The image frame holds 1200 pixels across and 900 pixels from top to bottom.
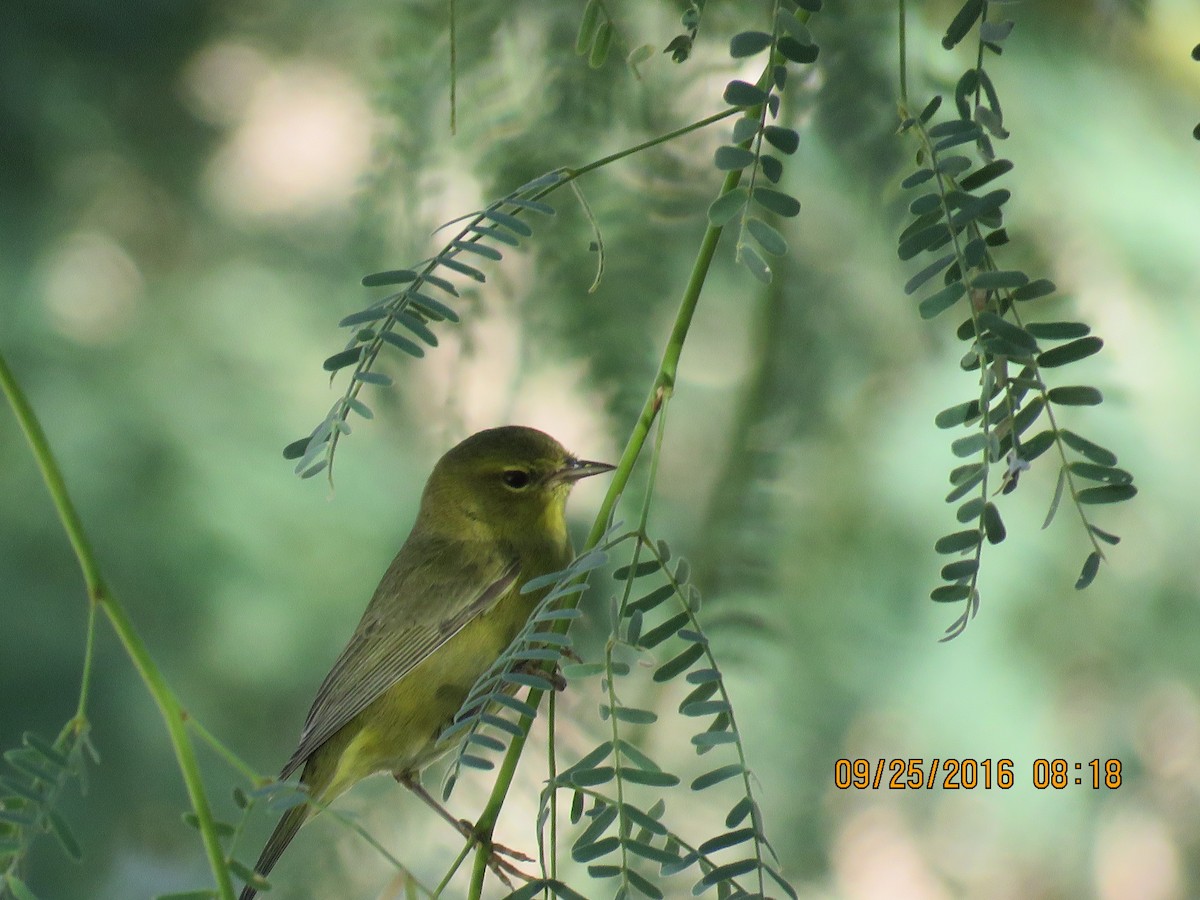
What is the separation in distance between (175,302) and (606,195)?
194 cm

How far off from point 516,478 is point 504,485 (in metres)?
0.03

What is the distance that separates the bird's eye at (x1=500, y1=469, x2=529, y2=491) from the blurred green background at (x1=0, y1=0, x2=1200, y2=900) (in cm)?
14

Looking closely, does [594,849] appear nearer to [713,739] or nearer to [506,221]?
[713,739]

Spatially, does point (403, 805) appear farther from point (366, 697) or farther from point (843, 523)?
point (843, 523)

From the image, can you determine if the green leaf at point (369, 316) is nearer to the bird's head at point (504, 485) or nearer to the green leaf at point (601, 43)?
the green leaf at point (601, 43)

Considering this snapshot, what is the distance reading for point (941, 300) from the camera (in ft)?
3.54

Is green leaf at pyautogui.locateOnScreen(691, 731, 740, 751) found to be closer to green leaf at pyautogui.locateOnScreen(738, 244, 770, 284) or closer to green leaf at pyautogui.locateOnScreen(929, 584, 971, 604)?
green leaf at pyautogui.locateOnScreen(929, 584, 971, 604)

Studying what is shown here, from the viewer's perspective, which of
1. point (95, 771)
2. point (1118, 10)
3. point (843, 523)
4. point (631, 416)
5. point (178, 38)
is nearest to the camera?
point (1118, 10)

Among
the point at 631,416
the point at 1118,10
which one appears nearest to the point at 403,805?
the point at 631,416

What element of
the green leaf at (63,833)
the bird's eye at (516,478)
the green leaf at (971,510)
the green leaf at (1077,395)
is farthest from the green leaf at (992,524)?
the bird's eye at (516,478)

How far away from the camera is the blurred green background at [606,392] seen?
1930 millimetres

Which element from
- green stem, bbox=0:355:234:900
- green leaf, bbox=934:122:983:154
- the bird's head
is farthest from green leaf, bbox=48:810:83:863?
the bird's head

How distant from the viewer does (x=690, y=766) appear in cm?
251
